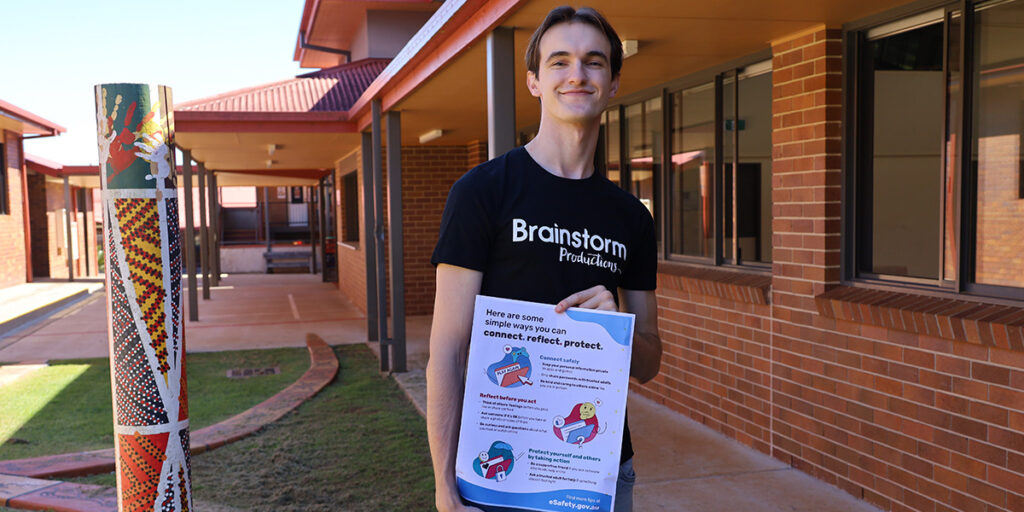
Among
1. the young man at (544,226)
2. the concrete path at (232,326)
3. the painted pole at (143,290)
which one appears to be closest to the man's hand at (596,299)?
the young man at (544,226)

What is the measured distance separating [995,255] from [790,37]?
5.93 feet

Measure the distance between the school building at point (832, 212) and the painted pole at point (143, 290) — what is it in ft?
6.44

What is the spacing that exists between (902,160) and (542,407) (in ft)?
13.2

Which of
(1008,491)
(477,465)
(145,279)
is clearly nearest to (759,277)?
(1008,491)

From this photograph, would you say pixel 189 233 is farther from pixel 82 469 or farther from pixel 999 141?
pixel 999 141

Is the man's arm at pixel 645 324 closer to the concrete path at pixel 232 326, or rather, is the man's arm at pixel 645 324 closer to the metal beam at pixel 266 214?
the concrete path at pixel 232 326

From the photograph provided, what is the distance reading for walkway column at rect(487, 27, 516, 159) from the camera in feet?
15.0

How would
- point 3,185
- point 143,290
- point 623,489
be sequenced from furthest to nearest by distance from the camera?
point 3,185 → point 143,290 → point 623,489

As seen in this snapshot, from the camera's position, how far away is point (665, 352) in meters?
6.91

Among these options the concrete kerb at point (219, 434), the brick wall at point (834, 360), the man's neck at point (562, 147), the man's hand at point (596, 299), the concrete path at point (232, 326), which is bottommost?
the concrete path at point (232, 326)

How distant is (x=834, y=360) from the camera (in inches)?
190

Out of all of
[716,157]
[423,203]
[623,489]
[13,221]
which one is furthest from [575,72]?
[13,221]

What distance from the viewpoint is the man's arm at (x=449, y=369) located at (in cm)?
168

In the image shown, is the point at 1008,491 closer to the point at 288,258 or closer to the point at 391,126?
the point at 391,126
